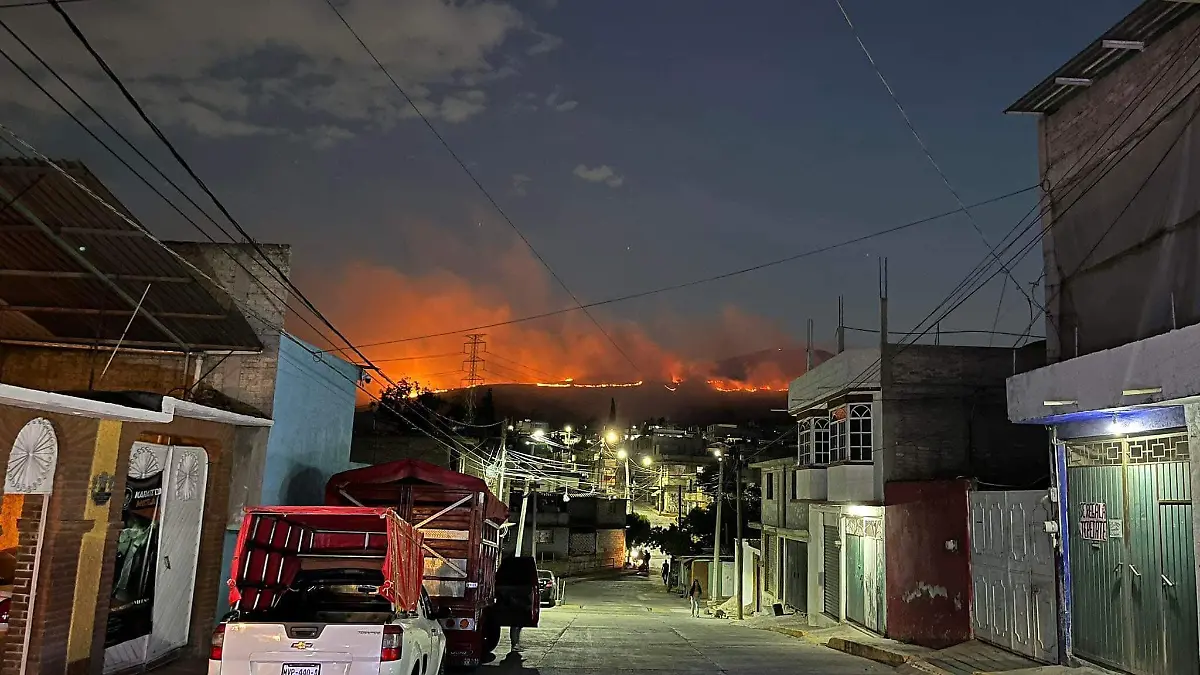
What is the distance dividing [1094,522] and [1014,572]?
2.68 meters

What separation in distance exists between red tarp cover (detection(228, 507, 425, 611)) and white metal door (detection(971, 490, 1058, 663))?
9.15 metres

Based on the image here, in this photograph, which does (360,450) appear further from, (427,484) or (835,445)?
(427,484)

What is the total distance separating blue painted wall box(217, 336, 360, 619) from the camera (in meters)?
14.2

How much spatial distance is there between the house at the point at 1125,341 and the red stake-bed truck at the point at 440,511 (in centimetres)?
833

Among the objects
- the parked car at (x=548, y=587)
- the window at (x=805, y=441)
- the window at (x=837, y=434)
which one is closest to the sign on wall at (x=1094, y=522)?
the window at (x=837, y=434)

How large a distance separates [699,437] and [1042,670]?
97810mm

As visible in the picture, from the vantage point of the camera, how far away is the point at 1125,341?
11.7m

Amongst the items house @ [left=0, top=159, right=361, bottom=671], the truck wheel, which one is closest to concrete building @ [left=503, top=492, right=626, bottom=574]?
the truck wheel

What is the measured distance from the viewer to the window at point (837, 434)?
22.6 metres

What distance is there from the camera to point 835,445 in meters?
23.4

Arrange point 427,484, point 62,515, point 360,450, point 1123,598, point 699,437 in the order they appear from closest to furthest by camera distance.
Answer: point 62,515 → point 1123,598 → point 427,484 → point 360,450 → point 699,437

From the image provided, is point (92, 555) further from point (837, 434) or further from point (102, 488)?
point (837, 434)

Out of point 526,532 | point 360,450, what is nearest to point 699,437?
point 526,532

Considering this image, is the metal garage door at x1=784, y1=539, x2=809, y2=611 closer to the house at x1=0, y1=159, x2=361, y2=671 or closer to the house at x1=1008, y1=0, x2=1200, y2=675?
the house at x1=1008, y1=0, x2=1200, y2=675
